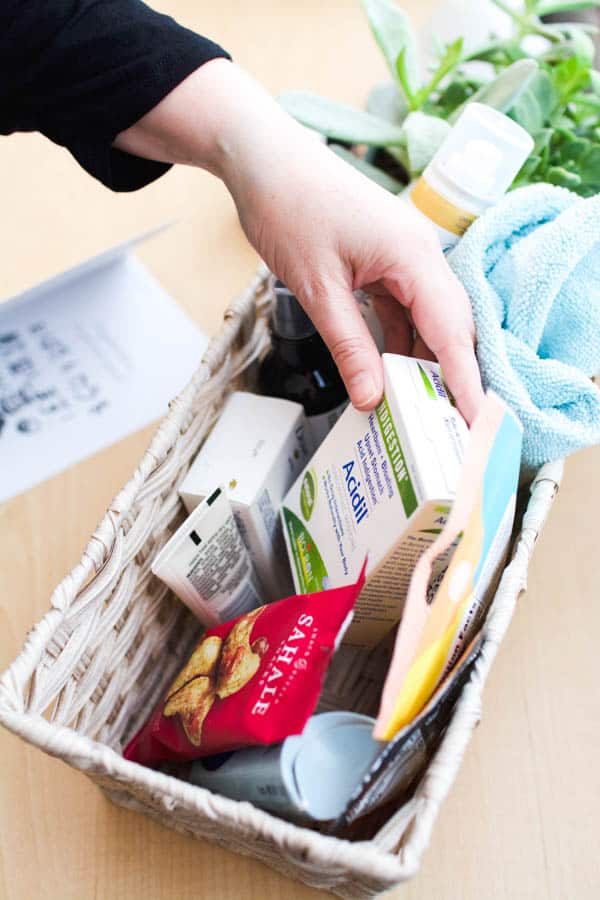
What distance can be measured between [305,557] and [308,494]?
0.12ft

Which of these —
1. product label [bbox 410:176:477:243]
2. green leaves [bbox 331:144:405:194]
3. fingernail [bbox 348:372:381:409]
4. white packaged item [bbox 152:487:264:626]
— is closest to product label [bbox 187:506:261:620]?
white packaged item [bbox 152:487:264:626]

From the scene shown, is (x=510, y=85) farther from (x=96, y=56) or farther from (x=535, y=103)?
(x=96, y=56)

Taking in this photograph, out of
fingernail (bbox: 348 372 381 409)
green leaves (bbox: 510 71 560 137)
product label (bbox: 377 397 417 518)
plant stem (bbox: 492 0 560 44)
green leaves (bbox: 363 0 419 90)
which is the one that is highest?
green leaves (bbox: 363 0 419 90)

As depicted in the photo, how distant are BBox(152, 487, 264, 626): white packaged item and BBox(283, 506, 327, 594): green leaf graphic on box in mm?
32

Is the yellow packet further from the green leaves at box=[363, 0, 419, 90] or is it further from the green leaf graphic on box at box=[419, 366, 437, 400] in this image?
the green leaves at box=[363, 0, 419, 90]

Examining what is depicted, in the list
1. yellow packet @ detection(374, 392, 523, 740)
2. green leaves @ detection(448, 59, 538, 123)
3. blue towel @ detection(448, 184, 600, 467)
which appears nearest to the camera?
yellow packet @ detection(374, 392, 523, 740)

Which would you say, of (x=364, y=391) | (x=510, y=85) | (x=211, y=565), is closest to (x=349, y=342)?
(x=364, y=391)

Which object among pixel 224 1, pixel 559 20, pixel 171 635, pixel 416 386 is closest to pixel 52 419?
pixel 171 635

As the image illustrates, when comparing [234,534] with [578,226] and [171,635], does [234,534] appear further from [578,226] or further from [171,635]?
[578,226]

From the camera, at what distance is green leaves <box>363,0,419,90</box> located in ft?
1.94

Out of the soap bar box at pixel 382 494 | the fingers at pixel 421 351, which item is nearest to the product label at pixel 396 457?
the soap bar box at pixel 382 494

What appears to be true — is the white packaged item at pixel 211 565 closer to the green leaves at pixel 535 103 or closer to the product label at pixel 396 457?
the product label at pixel 396 457

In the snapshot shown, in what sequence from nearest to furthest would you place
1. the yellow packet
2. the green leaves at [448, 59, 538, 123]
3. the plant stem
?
the yellow packet < the green leaves at [448, 59, 538, 123] < the plant stem

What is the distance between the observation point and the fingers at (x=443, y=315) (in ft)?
1.25
